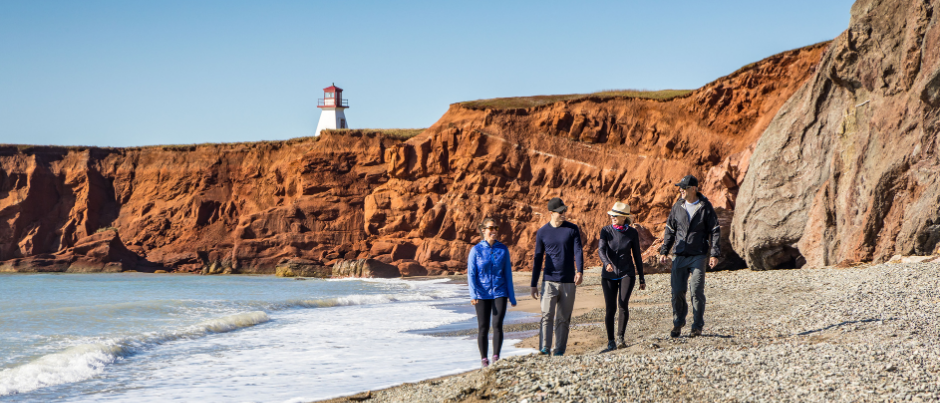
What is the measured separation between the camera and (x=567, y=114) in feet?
122

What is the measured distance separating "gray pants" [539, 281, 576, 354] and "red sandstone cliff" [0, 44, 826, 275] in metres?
22.2

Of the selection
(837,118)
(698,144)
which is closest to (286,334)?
(837,118)

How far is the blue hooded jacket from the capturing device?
6203 millimetres

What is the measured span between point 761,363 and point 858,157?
35.4 ft

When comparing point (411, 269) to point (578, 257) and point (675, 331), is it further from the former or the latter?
point (578, 257)

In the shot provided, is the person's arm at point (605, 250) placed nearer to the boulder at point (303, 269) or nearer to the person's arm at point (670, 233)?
the person's arm at point (670, 233)

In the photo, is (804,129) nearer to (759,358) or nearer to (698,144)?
(759,358)

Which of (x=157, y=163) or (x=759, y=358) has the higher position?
(x=157, y=163)

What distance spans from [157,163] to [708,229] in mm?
46511

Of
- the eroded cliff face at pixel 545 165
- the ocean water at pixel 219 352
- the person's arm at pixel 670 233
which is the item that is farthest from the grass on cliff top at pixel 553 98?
the person's arm at pixel 670 233

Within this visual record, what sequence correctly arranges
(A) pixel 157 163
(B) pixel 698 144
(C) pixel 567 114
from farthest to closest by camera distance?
(A) pixel 157 163, (C) pixel 567 114, (B) pixel 698 144

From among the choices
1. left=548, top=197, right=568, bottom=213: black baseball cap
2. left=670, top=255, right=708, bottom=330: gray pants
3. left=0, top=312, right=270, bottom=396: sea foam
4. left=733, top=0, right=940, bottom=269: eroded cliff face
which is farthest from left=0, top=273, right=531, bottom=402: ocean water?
left=733, top=0, right=940, bottom=269: eroded cliff face

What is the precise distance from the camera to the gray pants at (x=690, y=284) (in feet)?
23.0

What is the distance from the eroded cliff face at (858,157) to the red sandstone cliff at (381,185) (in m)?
10.3
